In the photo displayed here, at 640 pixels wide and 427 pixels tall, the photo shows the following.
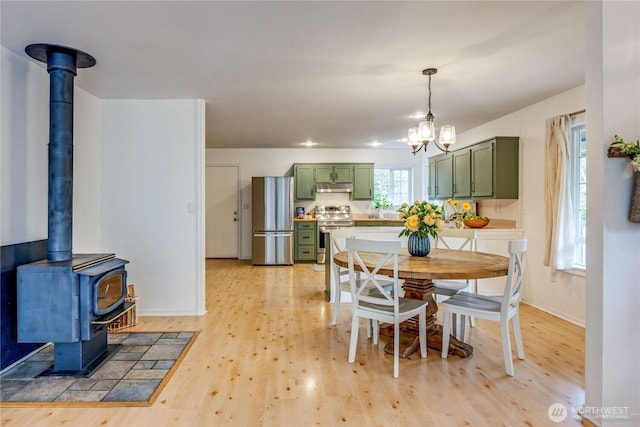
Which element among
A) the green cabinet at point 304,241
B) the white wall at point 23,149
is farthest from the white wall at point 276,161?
the white wall at point 23,149

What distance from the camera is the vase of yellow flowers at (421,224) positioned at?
9.41ft

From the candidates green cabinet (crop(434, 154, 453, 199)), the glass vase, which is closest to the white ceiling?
green cabinet (crop(434, 154, 453, 199))

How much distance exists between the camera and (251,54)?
2645 mm

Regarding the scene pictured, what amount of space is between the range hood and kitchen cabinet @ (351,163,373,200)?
0.12 metres

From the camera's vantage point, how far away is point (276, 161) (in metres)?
7.21

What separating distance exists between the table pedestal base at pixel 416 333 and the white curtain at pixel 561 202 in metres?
1.61

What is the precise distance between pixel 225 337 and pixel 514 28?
3277mm

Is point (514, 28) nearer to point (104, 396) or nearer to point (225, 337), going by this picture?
point (225, 337)

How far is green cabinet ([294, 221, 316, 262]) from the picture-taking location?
6797mm

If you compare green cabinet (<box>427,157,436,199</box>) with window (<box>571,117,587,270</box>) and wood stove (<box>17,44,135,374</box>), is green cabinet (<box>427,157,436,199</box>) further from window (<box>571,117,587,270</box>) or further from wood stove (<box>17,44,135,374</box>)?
wood stove (<box>17,44,135,374</box>)

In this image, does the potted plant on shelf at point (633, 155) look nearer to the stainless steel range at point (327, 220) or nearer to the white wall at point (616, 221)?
the white wall at point (616, 221)

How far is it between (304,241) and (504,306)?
4.67m

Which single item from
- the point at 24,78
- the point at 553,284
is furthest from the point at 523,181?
the point at 24,78

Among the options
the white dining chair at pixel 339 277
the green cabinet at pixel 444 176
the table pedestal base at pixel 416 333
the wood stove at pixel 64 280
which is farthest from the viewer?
the green cabinet at pixel 444 176
